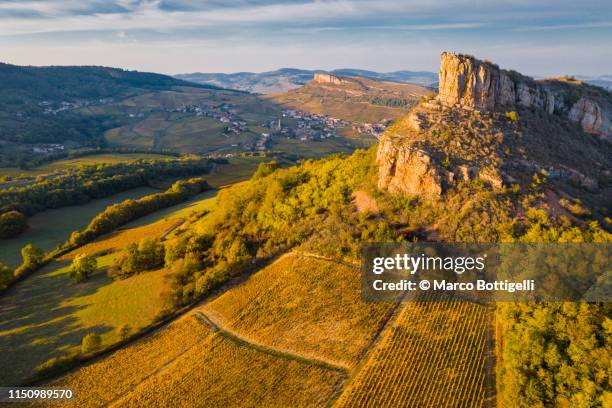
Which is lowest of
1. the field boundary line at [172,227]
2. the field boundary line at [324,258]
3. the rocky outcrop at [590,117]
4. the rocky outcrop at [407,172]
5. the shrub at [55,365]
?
the shrub at [55,365]

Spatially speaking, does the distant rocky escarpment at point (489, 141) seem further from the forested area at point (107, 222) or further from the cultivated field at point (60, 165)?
the cultivated field at point (60, 165)

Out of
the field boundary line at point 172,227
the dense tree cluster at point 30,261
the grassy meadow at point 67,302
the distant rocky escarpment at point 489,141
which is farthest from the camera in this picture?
the field boundary line at point 172,227

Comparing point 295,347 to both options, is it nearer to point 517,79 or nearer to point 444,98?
point 444,98

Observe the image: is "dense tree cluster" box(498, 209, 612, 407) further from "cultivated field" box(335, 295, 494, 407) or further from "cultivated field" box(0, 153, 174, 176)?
"cultivated field" box(0, 153, 174, 176)

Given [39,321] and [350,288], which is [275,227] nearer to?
[350,288]

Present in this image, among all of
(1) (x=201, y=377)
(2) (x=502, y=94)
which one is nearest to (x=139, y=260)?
(1) (x=201, y=377)

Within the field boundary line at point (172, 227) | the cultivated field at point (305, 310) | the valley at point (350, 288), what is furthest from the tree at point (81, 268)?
the cultivated field at point (305, 310)

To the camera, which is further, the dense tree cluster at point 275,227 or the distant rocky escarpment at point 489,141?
the distant rocky escarpment at point 489,141

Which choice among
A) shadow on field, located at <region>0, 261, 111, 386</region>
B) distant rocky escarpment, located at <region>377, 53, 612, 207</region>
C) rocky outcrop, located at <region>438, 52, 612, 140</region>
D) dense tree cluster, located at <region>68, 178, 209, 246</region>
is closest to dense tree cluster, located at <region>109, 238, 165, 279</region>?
shadow on field, located at <region>0, 261, 111, 386</region>
